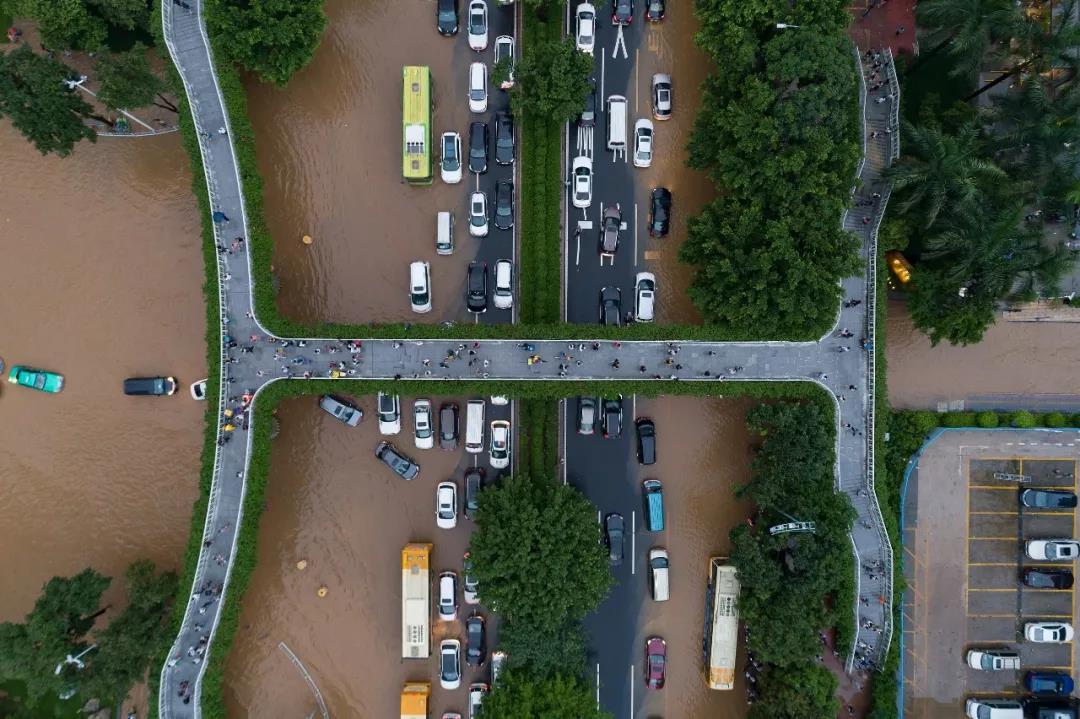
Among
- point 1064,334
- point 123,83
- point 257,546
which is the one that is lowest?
point 257,546

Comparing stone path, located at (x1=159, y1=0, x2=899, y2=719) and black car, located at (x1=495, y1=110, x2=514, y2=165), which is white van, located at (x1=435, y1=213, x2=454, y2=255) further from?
stone path, located at (x1=159, y1=0, x2=899, y2=719)

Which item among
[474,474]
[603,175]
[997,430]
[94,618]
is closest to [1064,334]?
[997,430]

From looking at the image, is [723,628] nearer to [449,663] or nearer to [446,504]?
[449,663]

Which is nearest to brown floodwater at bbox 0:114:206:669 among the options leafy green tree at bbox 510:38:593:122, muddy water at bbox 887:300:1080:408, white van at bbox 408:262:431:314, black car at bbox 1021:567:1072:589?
white van at bbox 408:262:431:314

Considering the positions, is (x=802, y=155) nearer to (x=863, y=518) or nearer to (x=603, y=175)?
(x=603, y=175)

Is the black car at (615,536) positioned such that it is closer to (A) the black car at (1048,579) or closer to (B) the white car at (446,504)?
(B) the white car at (446,504)

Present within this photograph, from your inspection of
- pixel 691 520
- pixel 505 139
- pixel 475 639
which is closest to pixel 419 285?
pixel 505 139
